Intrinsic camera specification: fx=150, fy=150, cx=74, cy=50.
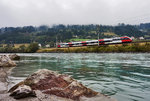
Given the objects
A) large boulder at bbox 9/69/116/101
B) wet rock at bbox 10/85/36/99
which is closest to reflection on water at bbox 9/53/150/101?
large boulder at bbox 9/69/116/101

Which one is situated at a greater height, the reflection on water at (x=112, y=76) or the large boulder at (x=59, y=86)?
the large boulder at (x=59, y=86)

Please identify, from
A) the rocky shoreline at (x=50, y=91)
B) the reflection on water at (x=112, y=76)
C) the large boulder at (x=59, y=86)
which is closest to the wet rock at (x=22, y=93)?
the rocky shoreline at (x=50, y=91)

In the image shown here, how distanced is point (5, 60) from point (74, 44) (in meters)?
102

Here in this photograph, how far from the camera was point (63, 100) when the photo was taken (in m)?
7.73

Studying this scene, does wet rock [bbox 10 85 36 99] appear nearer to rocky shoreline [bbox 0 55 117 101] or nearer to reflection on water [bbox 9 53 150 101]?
rocky shoreline [bbox 0 55 117 101]

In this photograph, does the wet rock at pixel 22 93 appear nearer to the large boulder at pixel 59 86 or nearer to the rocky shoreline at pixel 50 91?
the rocky shoreline at pixel 50 91

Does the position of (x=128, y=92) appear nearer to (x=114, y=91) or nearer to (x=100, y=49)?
(x=114, y=91)

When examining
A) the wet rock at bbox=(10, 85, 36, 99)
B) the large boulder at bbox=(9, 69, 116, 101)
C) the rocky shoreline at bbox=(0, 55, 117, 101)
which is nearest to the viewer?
the wet rock at bbox=(10, 85, 36, 99)

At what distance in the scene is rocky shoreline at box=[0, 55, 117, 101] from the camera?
7.51 m

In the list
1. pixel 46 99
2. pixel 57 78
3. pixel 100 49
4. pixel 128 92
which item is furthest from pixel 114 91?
pixel 100 49

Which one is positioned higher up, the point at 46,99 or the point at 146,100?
the point at 46,99

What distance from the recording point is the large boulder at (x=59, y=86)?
853cm

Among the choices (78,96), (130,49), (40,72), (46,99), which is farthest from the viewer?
(130,49)

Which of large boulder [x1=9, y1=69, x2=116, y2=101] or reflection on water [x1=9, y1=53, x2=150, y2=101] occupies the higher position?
large boulder [x1=9, y1=69, x2=116, y2=101]
